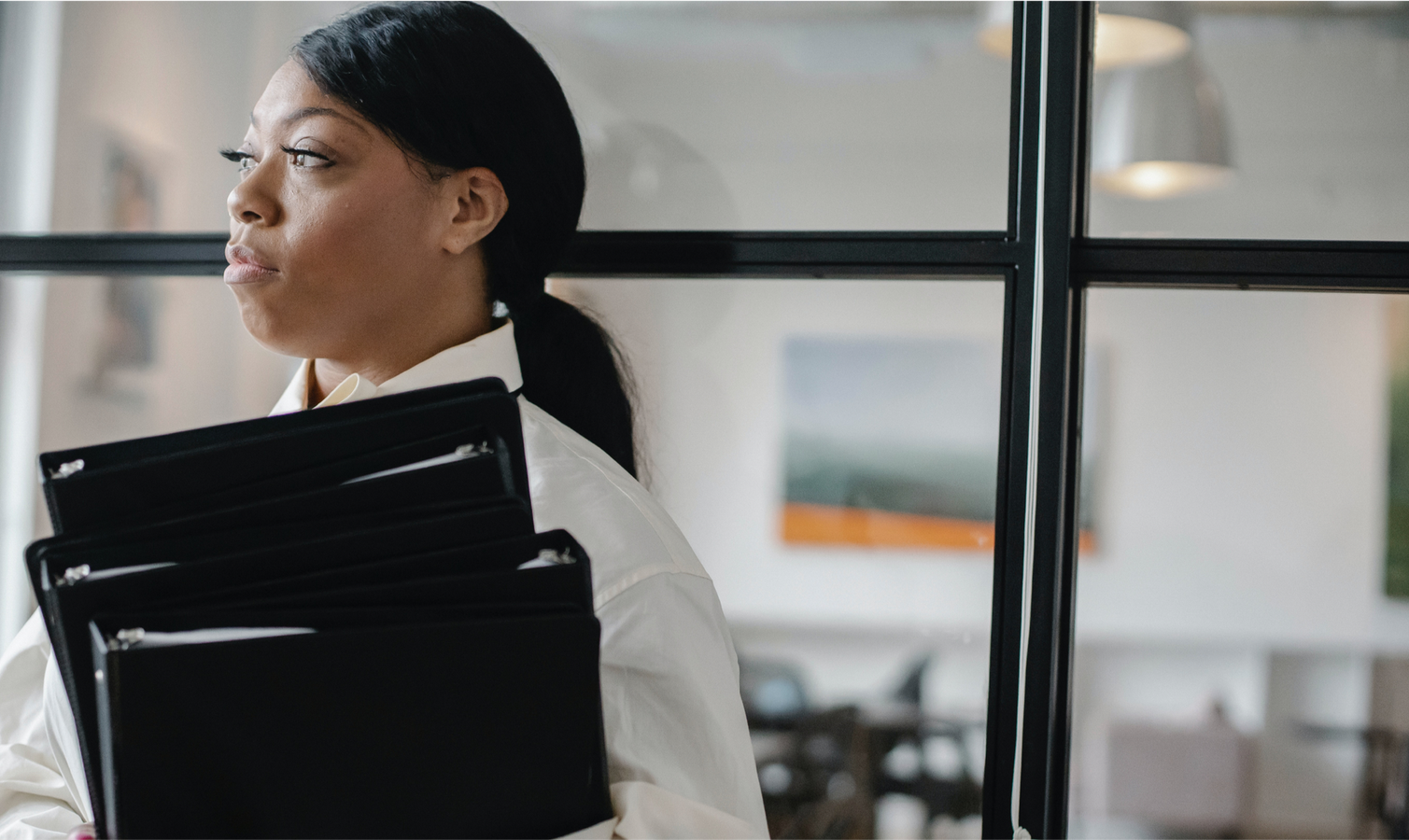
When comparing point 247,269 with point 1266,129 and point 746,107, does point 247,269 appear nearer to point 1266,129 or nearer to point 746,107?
point 746,107

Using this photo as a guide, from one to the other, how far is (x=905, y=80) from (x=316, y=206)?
2.36 ft

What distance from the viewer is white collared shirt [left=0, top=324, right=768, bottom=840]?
854mm

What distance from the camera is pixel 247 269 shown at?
107 centimetres

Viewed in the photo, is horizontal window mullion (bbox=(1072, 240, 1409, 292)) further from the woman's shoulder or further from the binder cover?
the binder cover

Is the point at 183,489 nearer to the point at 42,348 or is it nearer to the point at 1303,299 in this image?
the point at 42,348

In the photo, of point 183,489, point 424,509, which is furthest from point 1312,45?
point 183,489

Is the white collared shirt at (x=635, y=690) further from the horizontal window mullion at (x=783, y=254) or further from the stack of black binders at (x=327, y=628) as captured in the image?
the horizontal window mullion at (x=783, y=254)

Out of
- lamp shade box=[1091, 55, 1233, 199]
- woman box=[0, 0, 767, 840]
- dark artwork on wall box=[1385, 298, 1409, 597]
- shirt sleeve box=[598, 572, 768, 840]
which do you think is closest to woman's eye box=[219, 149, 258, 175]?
woman box=[0, 0, 767, 840]

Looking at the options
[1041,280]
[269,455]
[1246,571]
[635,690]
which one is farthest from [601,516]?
[1246,571]

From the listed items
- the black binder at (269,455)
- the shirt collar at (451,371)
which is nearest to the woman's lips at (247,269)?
the shirt collar at (451,371)

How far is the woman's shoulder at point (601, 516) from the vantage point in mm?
907

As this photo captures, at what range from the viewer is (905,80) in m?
1.37

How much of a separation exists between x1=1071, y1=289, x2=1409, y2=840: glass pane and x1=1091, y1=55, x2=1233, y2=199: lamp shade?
5.3 inches

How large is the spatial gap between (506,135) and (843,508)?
0.59 metres
